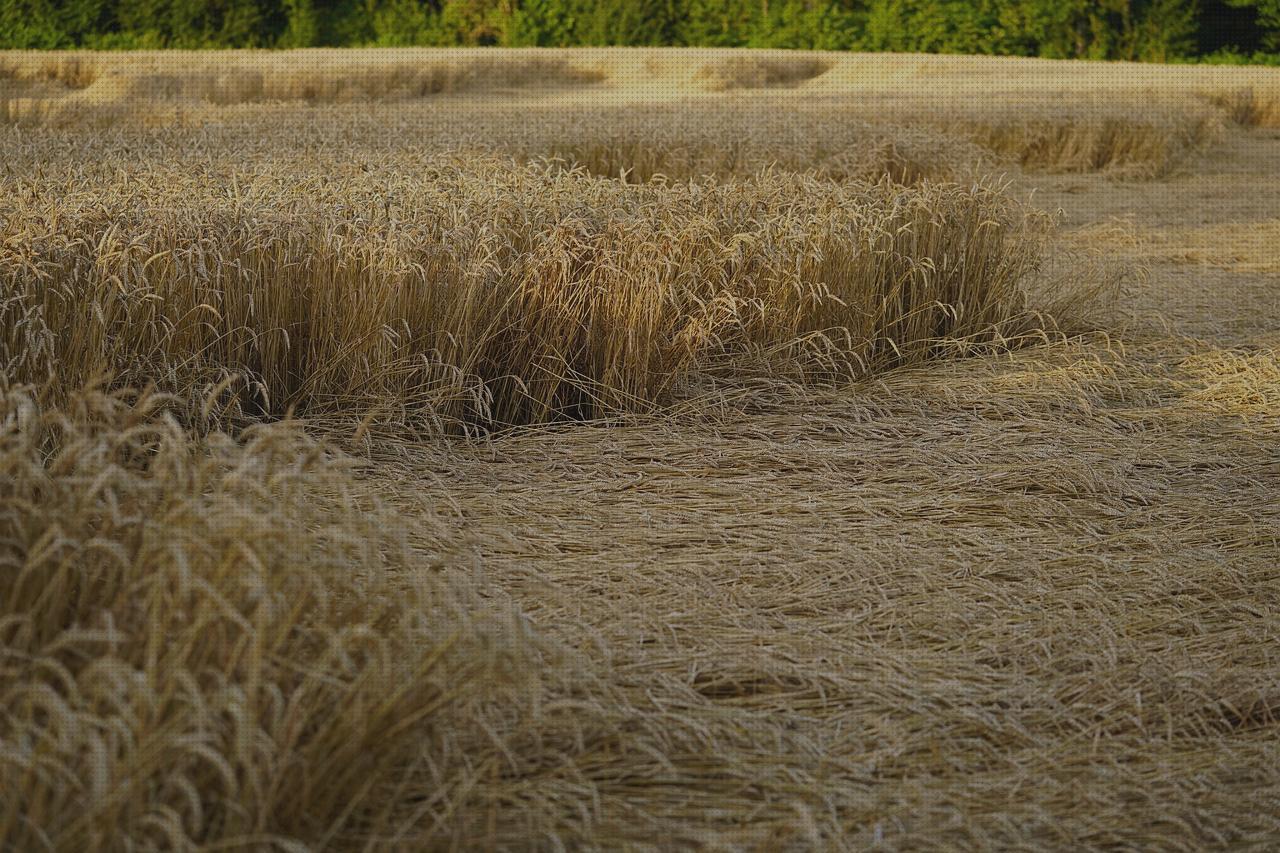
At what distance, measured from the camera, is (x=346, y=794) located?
1.27 m

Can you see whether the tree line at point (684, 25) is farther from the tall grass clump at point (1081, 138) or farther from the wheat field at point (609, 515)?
the wheat field at point (609, 515)

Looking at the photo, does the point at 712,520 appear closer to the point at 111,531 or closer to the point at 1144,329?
the point at 111,531

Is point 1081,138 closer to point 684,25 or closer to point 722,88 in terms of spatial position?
point 722,88

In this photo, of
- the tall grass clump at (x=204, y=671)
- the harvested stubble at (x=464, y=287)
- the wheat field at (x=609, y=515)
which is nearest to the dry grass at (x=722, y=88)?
the harvested stubble at (x=464, y=287)

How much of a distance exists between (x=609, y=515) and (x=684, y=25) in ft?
50.6

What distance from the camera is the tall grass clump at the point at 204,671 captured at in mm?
1086

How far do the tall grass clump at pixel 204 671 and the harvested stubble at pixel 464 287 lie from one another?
3.57 ft

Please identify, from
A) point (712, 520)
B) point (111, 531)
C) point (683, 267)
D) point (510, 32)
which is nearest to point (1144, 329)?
point (683, 267)

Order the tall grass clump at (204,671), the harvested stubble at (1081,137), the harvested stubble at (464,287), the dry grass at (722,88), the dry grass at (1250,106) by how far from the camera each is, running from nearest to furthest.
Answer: the tall grass clump at (204,671)
the harvested stubble at (464,287)
the dry grass at (722,88)
the harvested stubble at (1081,137)
the dry grass at (1250,106)

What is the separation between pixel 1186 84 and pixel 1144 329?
782cm

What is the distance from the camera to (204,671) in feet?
3.93

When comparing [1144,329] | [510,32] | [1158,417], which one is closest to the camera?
[1158,417]

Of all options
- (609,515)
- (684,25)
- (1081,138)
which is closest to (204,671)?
(609,515)

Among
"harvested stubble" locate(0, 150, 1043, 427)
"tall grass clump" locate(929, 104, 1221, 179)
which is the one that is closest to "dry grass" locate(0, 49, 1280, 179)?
"tall grass clump" locate(929, 104, 1221, 179)
